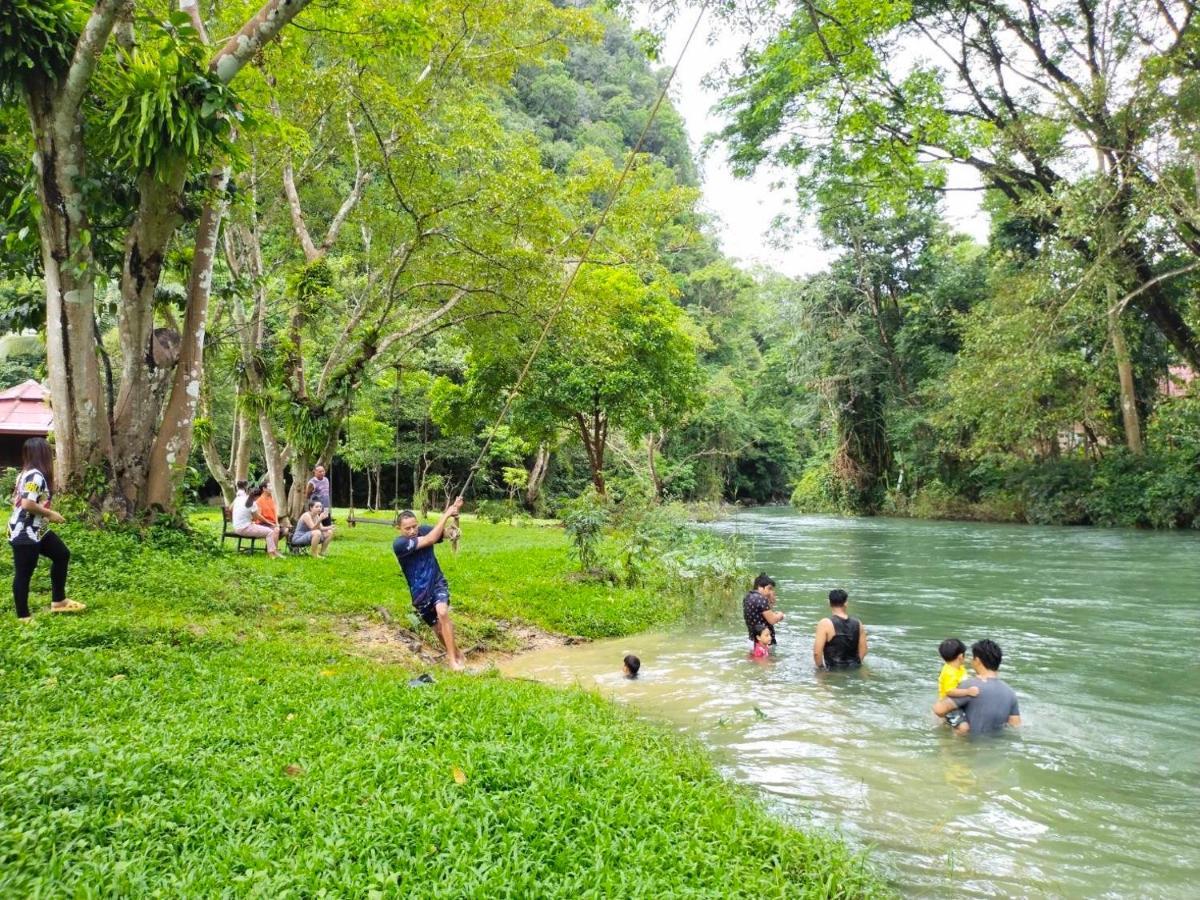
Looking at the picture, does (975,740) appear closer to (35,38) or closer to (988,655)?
(988,655)

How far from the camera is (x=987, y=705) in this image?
6.20 m

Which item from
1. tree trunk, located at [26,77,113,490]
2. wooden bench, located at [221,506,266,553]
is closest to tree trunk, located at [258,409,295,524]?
wooden bench, located at [221,506,266,553]

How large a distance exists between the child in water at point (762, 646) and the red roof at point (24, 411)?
872 inches

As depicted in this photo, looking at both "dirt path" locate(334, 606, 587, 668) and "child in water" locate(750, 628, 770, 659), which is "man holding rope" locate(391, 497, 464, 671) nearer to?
"dirt path" locate(334, 606, 587, 668)

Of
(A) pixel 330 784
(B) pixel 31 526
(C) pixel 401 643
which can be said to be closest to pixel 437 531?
(C) pixel 401 643

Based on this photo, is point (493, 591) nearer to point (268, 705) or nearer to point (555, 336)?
point (268, 705)

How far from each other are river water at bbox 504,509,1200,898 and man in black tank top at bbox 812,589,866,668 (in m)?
0.29

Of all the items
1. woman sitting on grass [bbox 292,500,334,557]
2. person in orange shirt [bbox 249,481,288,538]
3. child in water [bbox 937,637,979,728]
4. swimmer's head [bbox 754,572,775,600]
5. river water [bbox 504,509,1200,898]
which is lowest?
river water [bbox 504,509,1200,898]

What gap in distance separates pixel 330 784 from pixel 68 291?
7.19m

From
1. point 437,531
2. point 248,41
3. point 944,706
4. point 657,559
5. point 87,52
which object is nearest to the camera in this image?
point 944,706

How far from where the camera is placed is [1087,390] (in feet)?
70.1

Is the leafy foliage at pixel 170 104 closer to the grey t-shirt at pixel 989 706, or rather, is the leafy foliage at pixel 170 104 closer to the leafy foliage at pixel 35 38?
the leafy foliage at pixel 35 38

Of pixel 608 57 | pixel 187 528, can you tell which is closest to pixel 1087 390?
pixel 187 528

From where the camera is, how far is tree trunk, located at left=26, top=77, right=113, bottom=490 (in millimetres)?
7805
